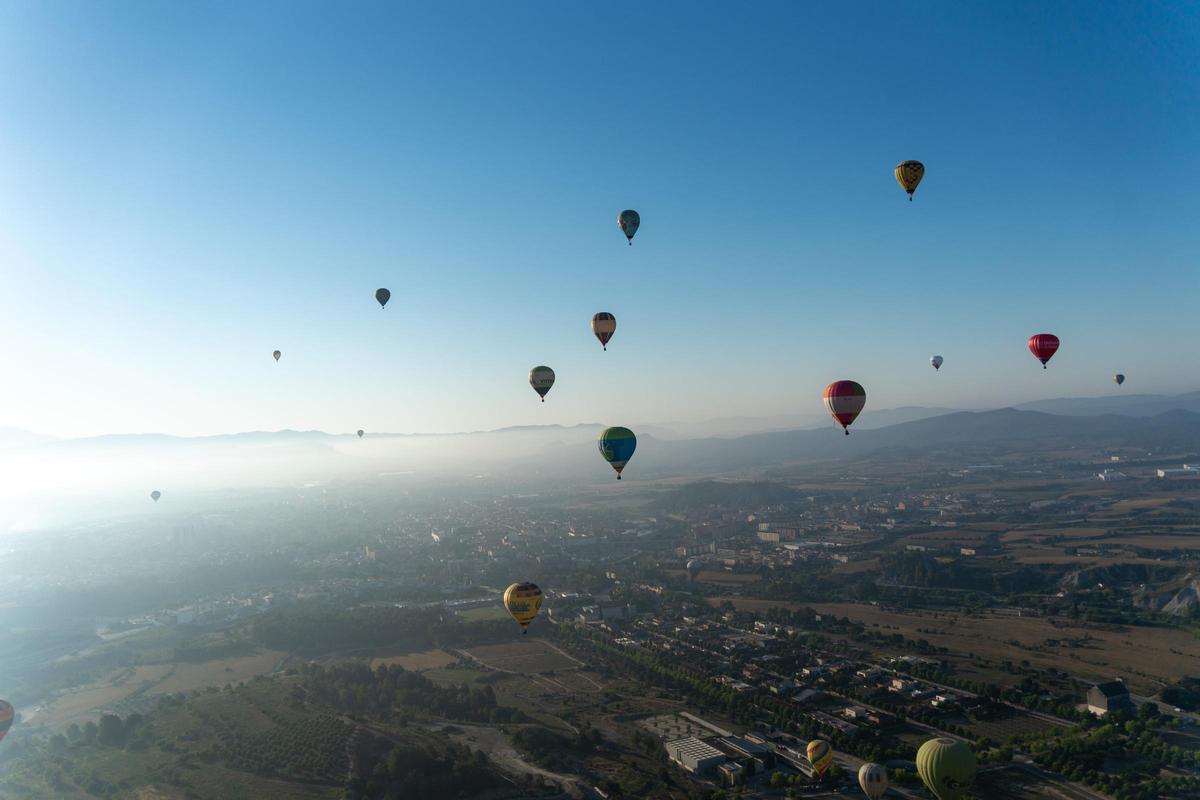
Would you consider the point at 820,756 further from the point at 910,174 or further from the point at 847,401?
the point at 910,174

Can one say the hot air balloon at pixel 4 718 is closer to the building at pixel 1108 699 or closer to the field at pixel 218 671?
the field at pixel 218 671

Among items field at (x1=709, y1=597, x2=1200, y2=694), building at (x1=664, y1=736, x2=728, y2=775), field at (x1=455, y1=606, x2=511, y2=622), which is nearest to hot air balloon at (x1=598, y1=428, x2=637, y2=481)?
building at (x1=664, y1=736, x2=728, y2=775)

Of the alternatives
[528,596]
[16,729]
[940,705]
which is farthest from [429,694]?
[940,705]

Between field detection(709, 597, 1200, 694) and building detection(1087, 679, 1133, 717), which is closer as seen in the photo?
building detection(1087, 679, 1133, 717)

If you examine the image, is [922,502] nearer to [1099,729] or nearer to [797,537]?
[797,537]

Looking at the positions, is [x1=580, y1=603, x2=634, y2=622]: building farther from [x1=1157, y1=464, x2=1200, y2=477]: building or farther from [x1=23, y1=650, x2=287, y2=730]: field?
[x1=1157, y1=464, x2=1200, y2=477]: building

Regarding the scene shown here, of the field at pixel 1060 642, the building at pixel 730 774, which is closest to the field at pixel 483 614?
A: the field at pixel 1060 642

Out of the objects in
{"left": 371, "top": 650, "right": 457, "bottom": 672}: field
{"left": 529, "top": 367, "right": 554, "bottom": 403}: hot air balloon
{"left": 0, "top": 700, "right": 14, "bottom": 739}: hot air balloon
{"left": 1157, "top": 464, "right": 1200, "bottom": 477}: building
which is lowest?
{"left": 371, "top": 650, "right": 457, "bottom": 672}: field
